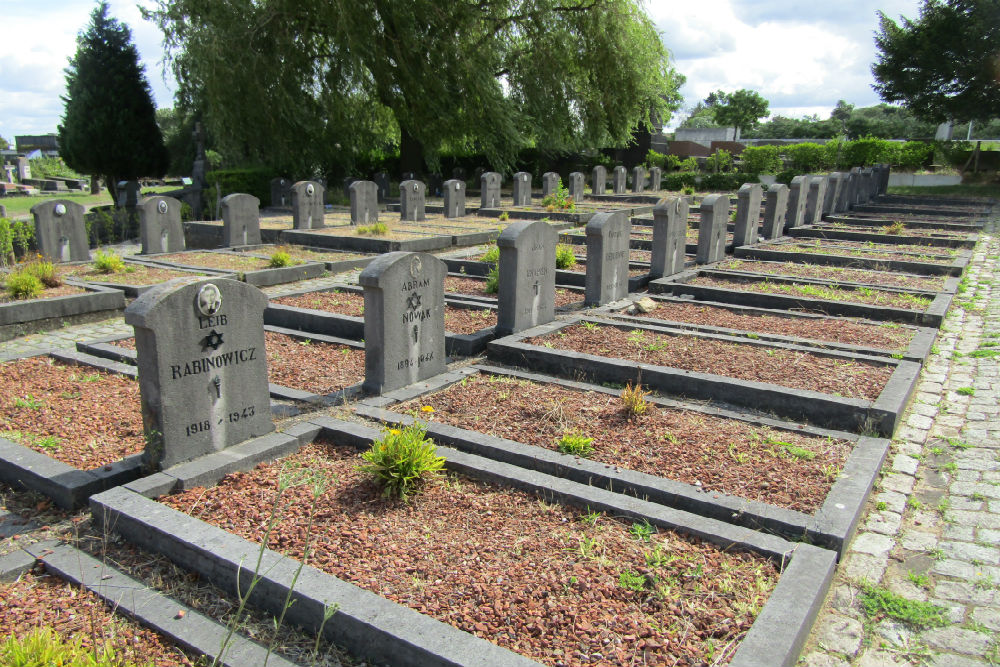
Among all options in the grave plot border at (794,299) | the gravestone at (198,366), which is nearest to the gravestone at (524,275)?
the grave plot border at (794,299)

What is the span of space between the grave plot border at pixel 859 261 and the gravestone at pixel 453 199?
8023 mm

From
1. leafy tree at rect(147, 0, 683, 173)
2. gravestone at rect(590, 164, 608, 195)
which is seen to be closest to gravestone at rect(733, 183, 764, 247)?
leafy tree at rect(147, 0, 683, 173)

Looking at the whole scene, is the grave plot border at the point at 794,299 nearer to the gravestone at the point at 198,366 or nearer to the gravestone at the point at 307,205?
the gravestone at the point at 198,366

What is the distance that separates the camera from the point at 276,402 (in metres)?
5.39

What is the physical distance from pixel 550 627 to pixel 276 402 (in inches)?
129

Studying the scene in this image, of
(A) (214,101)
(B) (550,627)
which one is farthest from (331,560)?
(A) (214,101)

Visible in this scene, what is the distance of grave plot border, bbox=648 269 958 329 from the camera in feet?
25.4

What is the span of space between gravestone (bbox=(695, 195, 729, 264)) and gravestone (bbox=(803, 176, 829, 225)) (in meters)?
6.00

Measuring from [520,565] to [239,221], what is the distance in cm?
1182

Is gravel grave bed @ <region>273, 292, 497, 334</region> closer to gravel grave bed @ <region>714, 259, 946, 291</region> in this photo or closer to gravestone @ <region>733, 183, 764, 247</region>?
gravel grave bed @ <region>714, 259, 946, 291</region>

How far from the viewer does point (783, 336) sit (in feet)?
22.5

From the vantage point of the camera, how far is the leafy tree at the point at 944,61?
83.7ft

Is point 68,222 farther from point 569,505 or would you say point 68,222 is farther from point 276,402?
point 569,505

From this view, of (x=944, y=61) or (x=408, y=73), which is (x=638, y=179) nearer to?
(x=408, y=73)
